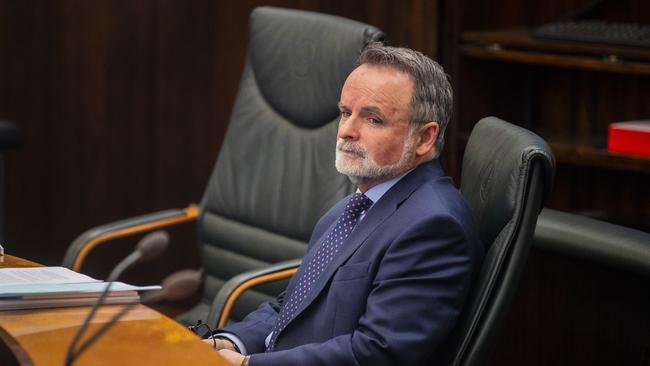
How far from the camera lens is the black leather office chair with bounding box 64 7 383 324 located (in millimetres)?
3018

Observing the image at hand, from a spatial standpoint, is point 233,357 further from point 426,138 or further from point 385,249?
point 426,138

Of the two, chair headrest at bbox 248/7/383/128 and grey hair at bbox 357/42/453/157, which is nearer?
grey hair at bbox 357/42/453/157

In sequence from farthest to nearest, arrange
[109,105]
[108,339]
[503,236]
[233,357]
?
1. [109,105]
2. [233,357]
3. [503,236]
4. [108,339]

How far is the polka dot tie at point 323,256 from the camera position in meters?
2.35

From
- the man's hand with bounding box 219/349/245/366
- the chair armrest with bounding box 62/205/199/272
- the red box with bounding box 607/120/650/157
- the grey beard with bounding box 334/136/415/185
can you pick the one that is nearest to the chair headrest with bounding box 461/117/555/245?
the grey beard with bounding box 334/136/415/185

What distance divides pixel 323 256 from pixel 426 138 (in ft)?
1.02

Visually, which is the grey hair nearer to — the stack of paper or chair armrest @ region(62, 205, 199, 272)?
the stack of paper

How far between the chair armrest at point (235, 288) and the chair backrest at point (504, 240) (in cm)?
72

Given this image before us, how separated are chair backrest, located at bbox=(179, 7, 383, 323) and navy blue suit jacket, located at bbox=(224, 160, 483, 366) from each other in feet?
2.39

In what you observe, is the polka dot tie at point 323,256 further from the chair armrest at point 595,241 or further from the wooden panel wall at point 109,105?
the wooden panel wall at point 109,105

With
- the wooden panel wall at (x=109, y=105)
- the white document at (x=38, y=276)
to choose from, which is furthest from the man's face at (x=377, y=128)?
the wooden panel wall at (x=109, y=105)

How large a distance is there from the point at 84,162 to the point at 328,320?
2834mm

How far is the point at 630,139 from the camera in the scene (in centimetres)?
345

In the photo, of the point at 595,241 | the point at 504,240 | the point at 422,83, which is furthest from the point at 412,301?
the point at 595,241
